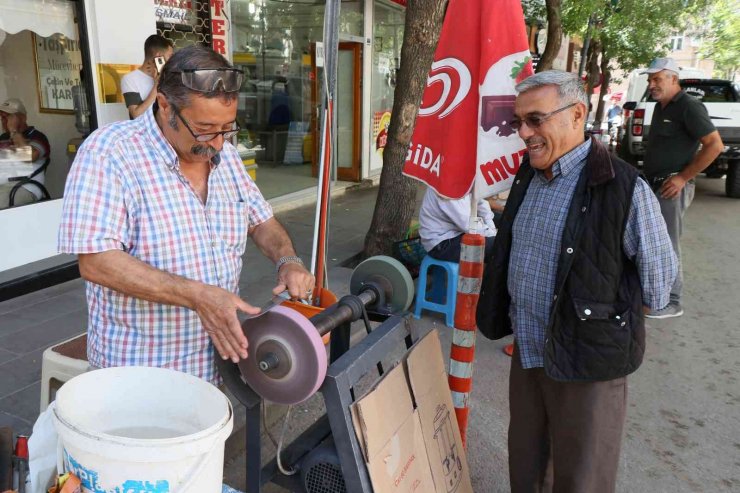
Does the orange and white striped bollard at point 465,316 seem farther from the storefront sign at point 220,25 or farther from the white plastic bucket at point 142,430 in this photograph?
the storefront sign at point 220,25

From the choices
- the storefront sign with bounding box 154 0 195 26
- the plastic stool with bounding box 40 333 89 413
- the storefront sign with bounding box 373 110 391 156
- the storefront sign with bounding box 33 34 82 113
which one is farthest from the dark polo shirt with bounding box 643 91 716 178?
the storefront sign with bounding box 373 110 391 156

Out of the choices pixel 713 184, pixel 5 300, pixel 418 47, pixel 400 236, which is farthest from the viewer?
pixel 713 184

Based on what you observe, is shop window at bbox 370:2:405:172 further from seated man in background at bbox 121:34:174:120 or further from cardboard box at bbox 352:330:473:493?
cardboard box at bbox 352:330:473:493

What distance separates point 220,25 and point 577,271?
6186mm

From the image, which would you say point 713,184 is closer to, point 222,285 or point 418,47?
point 418,47

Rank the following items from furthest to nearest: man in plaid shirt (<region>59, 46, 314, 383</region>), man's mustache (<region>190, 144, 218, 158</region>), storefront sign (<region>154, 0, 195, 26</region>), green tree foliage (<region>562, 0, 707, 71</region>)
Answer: green tree foliage (<region>562, 0, 707, 71</region>)
storefront sign (<region>154, 0, 195, 26</region>)
man's mustache (<region>190, 144, 218, 158</region>)
man in plaid shirt (<region>59, 46, 314, 383</region>)

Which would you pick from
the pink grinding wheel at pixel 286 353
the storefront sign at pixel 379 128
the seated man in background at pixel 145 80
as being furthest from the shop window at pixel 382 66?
the pink grinding wheel at pixel 286 353

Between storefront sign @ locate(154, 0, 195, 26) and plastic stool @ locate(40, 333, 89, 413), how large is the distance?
4.46 metres

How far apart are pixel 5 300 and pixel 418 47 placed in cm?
409

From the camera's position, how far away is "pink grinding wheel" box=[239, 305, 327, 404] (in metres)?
1.54

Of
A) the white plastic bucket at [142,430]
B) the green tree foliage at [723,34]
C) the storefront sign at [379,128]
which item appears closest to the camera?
the white plastic bucket at [142,430]

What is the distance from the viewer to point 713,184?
515 inches

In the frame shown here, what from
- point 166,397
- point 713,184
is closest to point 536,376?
point 166,397

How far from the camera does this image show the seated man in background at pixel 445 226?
450cm
